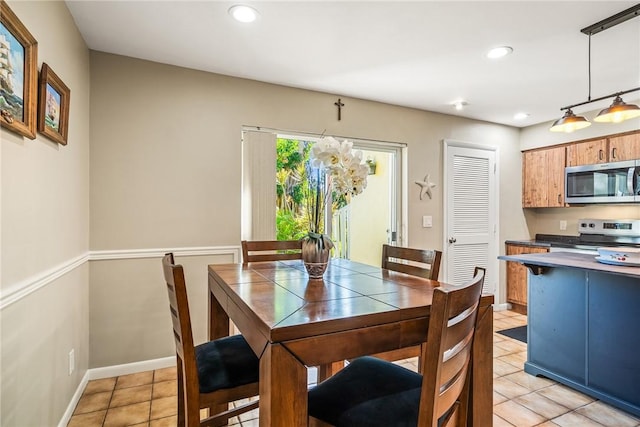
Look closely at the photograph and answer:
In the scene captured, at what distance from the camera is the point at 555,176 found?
4.27 metres

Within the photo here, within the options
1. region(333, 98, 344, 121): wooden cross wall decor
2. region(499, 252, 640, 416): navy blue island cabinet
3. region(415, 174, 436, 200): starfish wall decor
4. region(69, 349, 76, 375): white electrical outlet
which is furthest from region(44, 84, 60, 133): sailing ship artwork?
region(415, 174, 436, 200): starfish wall decor

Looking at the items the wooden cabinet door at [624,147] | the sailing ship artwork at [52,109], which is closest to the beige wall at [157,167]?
the sailing ship artwork at [52,109]

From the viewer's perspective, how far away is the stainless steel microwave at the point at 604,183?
3.46m

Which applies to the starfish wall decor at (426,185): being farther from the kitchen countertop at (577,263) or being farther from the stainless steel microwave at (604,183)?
the stainless steel microwave at (604,183)

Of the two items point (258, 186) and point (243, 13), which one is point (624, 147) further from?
point (243, 13)

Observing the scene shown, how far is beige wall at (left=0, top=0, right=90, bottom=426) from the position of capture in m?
1.32

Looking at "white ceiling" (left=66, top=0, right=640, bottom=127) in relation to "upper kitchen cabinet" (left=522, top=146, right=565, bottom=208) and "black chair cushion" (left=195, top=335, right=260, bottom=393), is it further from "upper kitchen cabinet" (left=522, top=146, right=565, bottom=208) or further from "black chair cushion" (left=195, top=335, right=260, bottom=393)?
"black chair cushion" (left=195, top=335, right=260, bottom=393)

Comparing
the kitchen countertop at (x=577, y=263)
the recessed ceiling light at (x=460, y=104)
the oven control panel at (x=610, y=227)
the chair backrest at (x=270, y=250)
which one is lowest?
the kitchen countertop at (x=577, y=263)

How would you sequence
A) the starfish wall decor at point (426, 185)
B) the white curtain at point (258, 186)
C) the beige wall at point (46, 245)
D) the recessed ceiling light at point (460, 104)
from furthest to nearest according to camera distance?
1. the starfish wall decor at point (426, 185)
2. the recessed ceiling light at point (460, 104)
3. the white curtain at point (258, 186)
4. the beige wall at point (46, 245)

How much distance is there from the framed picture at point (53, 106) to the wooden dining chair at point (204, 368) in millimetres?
922

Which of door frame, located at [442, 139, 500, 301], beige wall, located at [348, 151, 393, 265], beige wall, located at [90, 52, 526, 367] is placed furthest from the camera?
beige wall, located at [348, 151, 393, 265]

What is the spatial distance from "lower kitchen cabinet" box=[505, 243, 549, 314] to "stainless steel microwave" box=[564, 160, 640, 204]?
0.79 m

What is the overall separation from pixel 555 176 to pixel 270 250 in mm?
3850

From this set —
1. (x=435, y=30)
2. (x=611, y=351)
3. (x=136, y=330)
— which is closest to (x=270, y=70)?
(x=435, y=30)
